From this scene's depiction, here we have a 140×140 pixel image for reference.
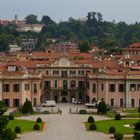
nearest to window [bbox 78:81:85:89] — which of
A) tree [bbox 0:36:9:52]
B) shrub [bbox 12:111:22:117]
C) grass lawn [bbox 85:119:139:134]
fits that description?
shrub [bbox 12:111:22:117]

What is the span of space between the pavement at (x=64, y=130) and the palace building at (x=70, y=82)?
1146 cm

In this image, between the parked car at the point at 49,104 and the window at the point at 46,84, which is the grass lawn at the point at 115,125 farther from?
the window at the point at 46,84

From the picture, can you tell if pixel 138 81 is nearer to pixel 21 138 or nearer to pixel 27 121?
Result: pixel 27 121

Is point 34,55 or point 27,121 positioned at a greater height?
point 34,55

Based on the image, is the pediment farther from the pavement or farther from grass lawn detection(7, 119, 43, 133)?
grass lawn detection(7, 119, 43, 133)

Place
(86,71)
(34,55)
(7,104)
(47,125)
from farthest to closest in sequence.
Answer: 1. (34,55)
2. (86,71)
3. (7,104)
4. (47,125)

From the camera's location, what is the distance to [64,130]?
63.7 meters

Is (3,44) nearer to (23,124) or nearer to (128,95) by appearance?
(128,95)

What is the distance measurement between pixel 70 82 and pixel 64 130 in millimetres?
36057

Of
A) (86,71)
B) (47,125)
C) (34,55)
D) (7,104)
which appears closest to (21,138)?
(47,125)

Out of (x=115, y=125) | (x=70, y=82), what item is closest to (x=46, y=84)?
(x=70, y=82)

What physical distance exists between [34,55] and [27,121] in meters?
42.2

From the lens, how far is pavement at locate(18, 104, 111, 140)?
58.2 metres

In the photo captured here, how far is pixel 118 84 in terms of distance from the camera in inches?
3654
